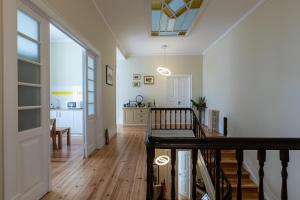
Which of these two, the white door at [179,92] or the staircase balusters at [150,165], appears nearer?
the staircase balusters at [150,165]

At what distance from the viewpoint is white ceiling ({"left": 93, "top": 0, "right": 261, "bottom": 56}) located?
3.84m

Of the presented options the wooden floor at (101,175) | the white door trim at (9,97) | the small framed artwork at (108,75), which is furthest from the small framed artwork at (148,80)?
the white door trim at (9,97)

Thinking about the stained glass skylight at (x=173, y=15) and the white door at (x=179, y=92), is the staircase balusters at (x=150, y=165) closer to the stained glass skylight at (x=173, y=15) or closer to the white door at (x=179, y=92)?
the stained glass skylight at (x=173, y=15)

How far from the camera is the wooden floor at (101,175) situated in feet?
7.80

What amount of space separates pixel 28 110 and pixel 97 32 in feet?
8.74

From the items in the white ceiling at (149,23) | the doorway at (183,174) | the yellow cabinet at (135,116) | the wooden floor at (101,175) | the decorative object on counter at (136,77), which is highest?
the white ceiling at (149,23)

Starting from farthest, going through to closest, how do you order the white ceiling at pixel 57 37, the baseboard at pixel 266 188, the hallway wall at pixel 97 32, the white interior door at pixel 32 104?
the white ceiling at pixel 57 37 < the baseboard at pixel 266 188 < the hallway wall at pixel 97 32 < the white interior door at pixel 32 104

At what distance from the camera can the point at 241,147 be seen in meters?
1.17

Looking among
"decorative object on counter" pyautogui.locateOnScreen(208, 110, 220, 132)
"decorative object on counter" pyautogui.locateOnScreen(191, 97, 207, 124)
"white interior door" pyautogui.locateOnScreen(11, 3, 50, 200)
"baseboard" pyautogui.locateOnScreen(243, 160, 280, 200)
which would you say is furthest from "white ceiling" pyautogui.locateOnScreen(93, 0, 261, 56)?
"baseboard" pyautogui.locateOnScreen(243, 160, 280, 200)

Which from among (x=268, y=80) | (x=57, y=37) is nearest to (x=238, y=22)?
(x=268, y=80)

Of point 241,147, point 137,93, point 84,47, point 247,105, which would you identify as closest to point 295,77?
point 247,105

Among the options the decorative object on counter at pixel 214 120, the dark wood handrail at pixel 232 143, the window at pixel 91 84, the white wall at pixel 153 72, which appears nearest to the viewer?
the dark wood handrail at pixel 232 143

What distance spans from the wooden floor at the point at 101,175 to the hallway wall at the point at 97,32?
2.67 ft

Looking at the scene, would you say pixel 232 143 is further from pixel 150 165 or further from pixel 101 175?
pixel 101 175
